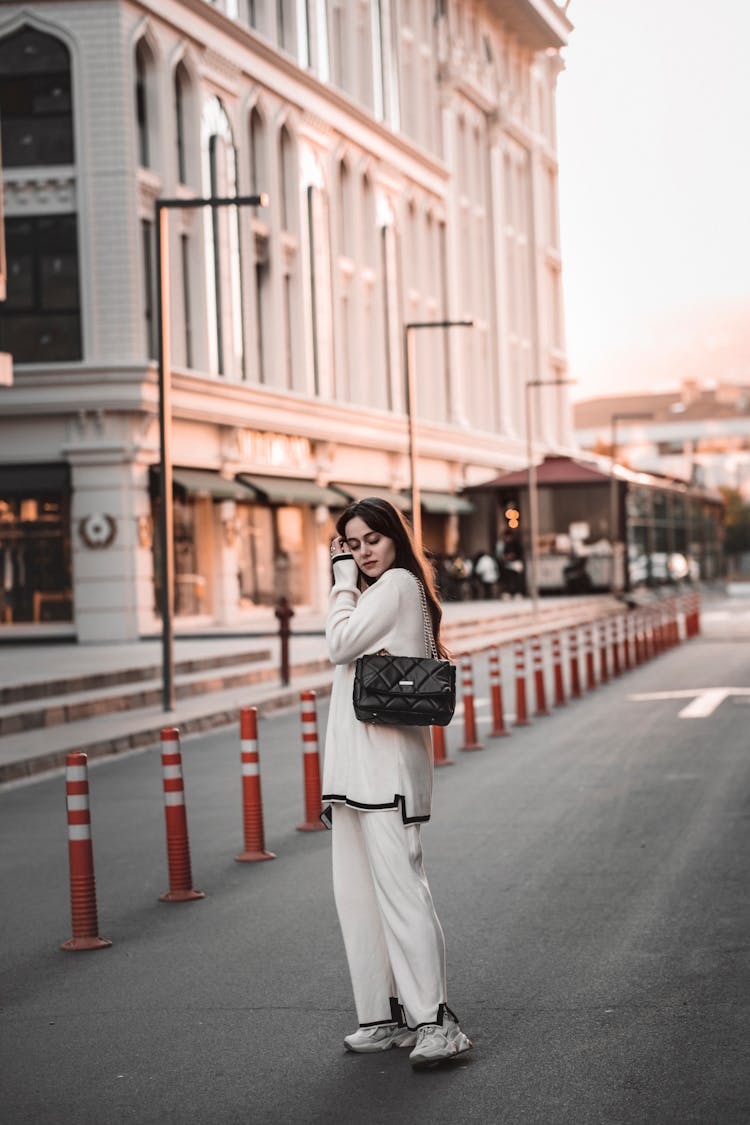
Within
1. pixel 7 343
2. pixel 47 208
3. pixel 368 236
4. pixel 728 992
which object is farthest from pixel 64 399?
pixel 728 992

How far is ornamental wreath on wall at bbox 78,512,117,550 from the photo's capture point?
36406 millimetres

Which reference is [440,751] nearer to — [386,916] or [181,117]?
[386,916]

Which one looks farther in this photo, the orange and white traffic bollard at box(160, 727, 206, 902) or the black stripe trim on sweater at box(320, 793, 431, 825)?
the orange and white traffic bollard at box(160, 727, 206, 902)

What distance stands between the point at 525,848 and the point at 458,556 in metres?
45.3

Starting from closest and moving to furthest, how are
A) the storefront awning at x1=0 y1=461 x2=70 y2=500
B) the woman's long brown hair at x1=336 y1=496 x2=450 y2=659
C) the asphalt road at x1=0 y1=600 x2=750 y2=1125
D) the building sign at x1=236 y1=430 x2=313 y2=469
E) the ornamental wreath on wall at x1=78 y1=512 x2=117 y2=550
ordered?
the asphalt road at x1=0 y1=600 x2=750 y2=1125, the woman's long brown hair at x1=336 y1=496 x2=450 y2=659, the ornamental wreath on wall at x1=78 y1=512 x2=117 y2=550, the storefront awning at x1=0 y1=461 x2=70 y2=500, the building sign at x1=236 y1=430 x2=313 y2=469

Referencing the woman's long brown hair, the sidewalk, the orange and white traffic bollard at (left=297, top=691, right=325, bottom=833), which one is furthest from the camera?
the sidewalk

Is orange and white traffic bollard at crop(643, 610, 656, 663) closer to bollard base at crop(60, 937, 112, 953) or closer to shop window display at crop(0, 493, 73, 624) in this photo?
Answer: shop window display at crop(0, 493, 73, 624)

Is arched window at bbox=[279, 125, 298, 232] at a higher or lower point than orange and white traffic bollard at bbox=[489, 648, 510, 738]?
higher

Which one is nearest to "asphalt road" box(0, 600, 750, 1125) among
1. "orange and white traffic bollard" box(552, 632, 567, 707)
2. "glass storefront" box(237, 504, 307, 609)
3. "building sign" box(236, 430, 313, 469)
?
"orange and white traffic bollard" box(552, 632, 567, 707)

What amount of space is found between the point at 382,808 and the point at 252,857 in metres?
4.98

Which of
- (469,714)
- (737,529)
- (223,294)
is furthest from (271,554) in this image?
(737,529)

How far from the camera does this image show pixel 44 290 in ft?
123

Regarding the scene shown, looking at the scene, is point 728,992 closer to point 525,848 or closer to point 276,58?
point 525,848

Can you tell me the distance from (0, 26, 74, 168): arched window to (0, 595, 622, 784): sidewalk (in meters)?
10.3
